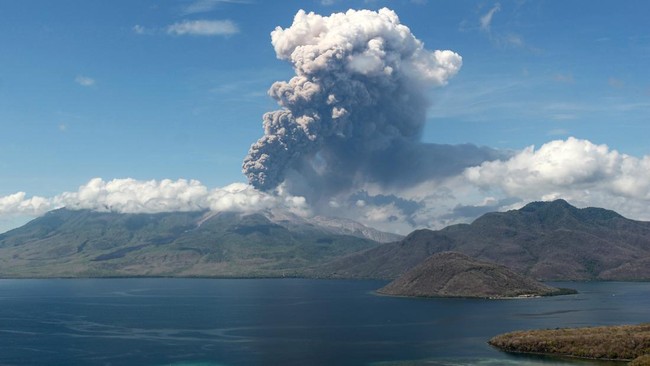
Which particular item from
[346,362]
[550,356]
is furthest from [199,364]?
[550,356]

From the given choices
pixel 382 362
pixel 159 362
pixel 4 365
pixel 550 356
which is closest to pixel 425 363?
pixel 382 362

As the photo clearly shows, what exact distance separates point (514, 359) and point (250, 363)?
79.8 meters

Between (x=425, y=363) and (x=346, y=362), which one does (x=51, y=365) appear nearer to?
(x=346, y=362)

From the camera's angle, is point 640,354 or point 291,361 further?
point 291,361

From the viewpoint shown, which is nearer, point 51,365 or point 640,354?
point 640,354

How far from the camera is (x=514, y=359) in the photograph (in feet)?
639

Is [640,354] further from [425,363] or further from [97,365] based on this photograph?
[97,365]

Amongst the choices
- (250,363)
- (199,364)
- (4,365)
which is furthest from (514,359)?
→ (4,365)

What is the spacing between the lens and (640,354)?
7279 inches

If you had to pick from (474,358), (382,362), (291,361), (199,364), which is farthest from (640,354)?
(199,364)

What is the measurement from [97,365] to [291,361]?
58922 millimetres

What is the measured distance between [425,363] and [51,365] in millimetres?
114319

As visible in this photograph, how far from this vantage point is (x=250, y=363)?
195 meters

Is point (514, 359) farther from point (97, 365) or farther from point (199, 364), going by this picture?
point (97, 365)
